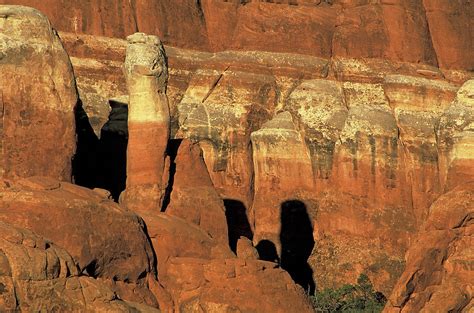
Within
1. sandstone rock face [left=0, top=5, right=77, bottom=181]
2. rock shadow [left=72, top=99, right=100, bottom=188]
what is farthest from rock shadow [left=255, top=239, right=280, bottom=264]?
sandstone rock face [left=0, top=5, right=77, bottom=181]

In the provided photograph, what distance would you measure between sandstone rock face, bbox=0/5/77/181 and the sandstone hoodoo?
0.05 metres

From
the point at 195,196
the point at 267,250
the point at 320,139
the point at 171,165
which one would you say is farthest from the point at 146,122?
the point at 320,139

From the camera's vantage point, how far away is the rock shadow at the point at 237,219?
69.2 metres

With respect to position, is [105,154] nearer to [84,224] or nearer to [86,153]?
[86,153]

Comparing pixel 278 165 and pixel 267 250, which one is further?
pixel 278 165

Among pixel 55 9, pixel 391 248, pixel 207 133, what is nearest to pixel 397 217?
pixel 391 248

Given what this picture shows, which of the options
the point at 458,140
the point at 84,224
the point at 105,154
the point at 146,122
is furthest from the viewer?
the point at 458,140

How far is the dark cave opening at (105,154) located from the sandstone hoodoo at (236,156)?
7 centimetres

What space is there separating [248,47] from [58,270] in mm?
31908

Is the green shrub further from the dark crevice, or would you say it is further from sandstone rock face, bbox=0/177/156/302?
sandstone rock face, bbox=0/177/156/302


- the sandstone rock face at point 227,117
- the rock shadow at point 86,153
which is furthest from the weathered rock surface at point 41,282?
the sandstone rock face at point 227,117

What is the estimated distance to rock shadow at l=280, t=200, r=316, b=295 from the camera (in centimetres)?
6925

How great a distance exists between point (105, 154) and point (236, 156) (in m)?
9.77

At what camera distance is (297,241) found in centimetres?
7175
